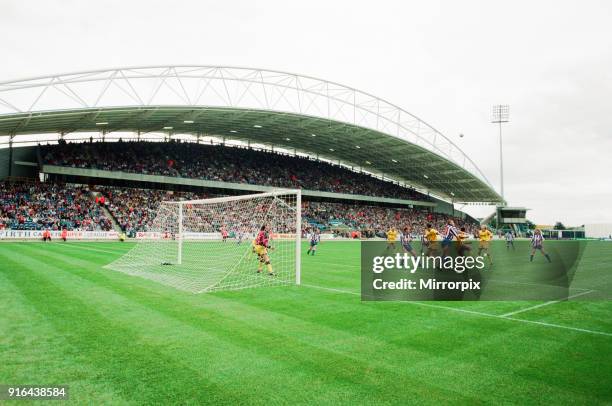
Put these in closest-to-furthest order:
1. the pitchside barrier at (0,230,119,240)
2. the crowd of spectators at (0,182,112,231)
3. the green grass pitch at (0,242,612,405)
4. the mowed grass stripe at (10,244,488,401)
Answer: the green grass pitch at (0,242,612,405) < the mowed grass stripe at (10,244,488,401) < the pitchside barrier at (0,230,119,240) < the crowd of spectators at (0,182,112,231)

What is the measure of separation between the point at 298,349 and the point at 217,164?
175 ft

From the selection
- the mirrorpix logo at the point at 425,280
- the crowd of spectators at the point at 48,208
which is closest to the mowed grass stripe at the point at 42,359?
the mirrorpix logo at the point at 425,280

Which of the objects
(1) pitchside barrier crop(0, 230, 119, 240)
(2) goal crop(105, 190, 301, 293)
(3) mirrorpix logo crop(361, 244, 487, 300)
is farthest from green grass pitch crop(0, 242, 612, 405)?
(1) pitchside barrier crop(0, 230, 119, 240)

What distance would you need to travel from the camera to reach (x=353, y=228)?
2473 inches

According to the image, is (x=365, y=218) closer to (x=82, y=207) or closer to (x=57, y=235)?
(x=82, y=207)

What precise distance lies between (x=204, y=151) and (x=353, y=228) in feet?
81.6

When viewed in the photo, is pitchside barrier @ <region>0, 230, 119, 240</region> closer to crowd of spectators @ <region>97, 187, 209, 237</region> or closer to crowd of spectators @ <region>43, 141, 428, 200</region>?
crowd of spectators @ <region>97, 187, 209, 237</region>

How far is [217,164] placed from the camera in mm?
57375

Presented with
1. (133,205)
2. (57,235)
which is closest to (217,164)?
(133,205)

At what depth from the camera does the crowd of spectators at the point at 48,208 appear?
36906 mm

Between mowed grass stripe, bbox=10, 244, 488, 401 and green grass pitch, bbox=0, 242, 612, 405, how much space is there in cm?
2

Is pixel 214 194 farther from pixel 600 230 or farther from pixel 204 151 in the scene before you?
pixel 600 230

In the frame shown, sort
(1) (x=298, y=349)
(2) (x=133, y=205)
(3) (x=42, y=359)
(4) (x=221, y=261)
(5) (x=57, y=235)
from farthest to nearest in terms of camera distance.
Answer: (2) (x=133, y=205) → (5) (x=57, y=235) → (4) (x=221, y=261) → (1) (x=298, y=349) → (3) (x=42, y=359)

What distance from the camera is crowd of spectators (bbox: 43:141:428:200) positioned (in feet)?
155
